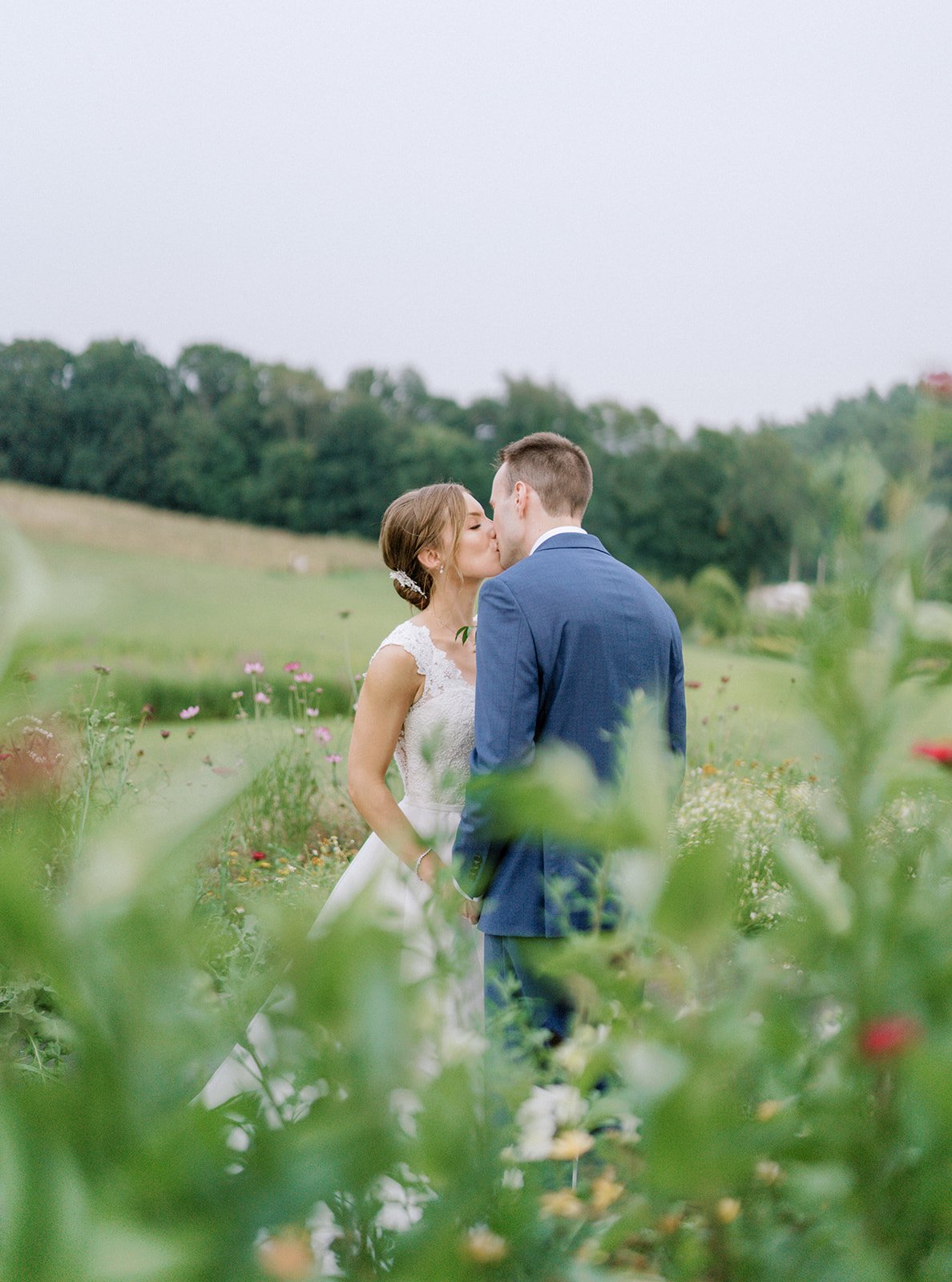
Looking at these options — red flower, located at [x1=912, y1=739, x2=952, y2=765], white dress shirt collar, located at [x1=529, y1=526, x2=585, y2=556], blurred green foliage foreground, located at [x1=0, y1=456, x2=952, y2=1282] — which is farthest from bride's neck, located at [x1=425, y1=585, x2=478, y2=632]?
red flower, located at [x1=912, y1=739, x2=952, y2=765]

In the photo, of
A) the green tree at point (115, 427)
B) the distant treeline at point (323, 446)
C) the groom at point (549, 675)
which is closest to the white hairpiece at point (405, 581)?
the groom at point (549, 675)

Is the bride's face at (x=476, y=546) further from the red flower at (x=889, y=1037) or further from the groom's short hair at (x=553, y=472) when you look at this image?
the red flower at (x=889, y=1037)

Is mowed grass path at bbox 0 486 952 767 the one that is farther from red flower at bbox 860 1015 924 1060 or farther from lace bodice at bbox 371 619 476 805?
lace bodice at bbox 371 619 476 805

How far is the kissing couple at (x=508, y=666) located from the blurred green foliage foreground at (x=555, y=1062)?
1.49 metres

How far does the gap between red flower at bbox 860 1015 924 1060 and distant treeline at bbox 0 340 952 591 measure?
37584mm

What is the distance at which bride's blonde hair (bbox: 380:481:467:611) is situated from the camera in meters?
3.27

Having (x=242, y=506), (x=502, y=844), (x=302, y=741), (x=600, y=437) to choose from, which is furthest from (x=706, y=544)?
(x=502, y=844)

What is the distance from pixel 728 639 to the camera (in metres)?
0.59

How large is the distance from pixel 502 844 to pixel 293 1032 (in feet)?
7.06

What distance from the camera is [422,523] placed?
10.7 ft

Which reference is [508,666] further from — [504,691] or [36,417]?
[36,417]

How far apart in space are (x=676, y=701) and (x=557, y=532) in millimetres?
613

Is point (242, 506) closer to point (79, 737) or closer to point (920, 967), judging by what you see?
point (79, 737)

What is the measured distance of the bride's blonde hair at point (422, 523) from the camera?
327cm
